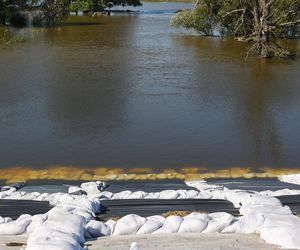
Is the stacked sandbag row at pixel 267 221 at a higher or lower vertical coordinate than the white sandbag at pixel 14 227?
higher

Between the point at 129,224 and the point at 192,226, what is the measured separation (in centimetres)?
62

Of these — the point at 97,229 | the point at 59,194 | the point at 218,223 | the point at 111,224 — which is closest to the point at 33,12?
the point at 59,194

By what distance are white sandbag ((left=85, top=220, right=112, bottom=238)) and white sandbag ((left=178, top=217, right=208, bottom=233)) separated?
0.71 meters

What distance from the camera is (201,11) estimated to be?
2569 centimetres

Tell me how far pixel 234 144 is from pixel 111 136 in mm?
2419

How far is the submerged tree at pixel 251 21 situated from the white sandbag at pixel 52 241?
15.5 metres

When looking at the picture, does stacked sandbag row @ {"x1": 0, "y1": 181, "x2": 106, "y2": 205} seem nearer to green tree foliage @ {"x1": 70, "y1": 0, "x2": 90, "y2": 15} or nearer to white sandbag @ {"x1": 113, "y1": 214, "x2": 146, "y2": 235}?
white sandbag @ {"x1": 113, "y1": 214, "x2": 146, "y2": 235}

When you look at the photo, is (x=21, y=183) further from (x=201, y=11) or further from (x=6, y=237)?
(x=201, y=11)

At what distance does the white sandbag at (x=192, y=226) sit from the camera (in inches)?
203

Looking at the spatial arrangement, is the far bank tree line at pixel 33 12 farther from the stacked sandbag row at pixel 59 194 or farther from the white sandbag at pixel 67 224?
the white sandbag at pixel 67 224

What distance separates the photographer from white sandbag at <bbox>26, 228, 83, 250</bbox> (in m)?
4.34

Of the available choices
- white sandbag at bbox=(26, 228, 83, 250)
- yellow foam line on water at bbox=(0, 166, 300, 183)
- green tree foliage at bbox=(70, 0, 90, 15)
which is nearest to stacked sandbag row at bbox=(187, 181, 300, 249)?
white sandbag at bbox=(26, 228, 83, 250)

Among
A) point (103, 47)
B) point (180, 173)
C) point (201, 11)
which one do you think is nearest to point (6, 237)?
point (180, 173)

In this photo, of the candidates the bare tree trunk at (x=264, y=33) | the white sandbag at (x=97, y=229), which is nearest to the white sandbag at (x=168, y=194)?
the white sandbag at (x=97, y=229)
